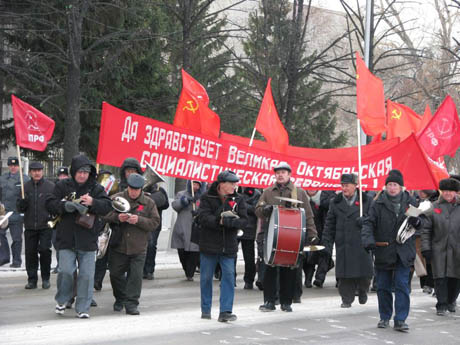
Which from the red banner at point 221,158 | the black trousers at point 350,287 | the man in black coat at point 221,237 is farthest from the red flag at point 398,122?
the man in black coat at point 221,237

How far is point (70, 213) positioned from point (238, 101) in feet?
48.9

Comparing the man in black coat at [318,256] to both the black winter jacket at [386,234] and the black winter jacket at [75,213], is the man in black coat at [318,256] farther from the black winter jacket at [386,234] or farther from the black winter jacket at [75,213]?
the black winter jacket at [75,213]

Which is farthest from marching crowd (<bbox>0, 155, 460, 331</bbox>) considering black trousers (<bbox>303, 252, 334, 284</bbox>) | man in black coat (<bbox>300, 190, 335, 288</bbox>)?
man in black coat (<bbox>300, 190, 335, 288</bbox>)

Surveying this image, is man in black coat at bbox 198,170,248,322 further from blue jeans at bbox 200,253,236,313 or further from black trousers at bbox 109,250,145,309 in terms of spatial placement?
black trousers at bbox 109,250,145,309

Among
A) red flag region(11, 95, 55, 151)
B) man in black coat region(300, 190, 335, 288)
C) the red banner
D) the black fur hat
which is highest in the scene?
red flag region(11, 95, 55, 151)

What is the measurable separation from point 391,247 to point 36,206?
552 centimetres

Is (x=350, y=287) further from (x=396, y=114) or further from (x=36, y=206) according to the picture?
(x=396, y=114)

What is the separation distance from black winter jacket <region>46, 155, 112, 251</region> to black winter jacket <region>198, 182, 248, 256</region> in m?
1.13

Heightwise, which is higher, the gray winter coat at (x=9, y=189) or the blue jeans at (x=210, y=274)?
the gray winter coat at (x=9, y=189)

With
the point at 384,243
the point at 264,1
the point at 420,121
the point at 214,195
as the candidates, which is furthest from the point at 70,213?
the point at 264,1

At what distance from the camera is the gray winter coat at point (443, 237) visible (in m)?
11.0

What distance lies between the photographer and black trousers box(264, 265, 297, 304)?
10.7m

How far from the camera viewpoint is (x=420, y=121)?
18531mm

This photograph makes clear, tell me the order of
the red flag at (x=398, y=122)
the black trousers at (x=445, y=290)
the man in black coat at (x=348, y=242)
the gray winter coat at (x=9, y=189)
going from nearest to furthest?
1. the black trousers at (x=445, y=290)
2. the man in black coat at (x=348, y=242)
3. the gray winter coat at (x=9, y=189)
4. the red flag at (x=398, y=122)
